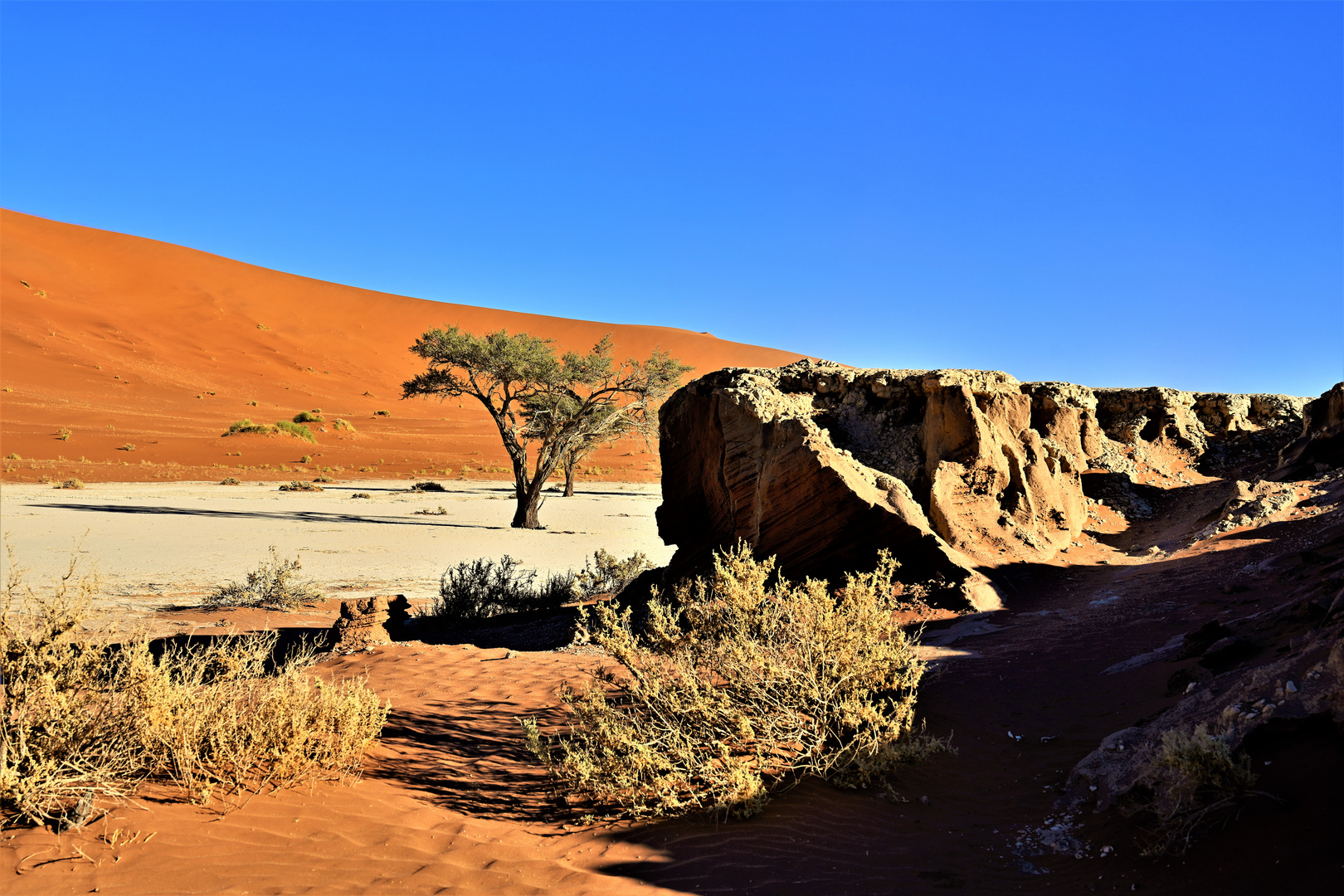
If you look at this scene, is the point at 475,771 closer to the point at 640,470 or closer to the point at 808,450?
the point at 808,450

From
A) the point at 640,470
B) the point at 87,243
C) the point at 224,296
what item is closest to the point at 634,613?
the point at 640,470

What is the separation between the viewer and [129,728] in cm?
456

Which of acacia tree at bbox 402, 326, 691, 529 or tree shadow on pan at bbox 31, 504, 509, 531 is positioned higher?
acacia tree at bbox 402, 326, 691, 529

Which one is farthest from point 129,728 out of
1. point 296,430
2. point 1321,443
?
point 296,430

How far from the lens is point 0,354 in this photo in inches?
1817

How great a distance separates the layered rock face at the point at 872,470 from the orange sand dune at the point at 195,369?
28930mm

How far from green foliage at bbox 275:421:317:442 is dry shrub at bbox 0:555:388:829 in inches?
1589

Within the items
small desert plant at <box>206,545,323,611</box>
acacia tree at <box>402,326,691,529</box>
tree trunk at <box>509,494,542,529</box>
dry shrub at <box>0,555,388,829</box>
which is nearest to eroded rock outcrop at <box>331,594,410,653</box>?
small desert plant at <box>206,545,323,611</box>

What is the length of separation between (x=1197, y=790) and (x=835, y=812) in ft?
5.49

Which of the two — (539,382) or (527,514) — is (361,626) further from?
(539,382)

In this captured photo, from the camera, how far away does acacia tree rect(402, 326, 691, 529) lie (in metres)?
23.8

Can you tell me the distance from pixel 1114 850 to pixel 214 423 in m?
47.9

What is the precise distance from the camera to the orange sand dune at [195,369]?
3666cm

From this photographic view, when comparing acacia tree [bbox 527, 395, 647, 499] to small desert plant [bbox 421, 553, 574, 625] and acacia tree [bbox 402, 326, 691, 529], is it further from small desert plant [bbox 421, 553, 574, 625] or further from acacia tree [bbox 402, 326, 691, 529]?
small desert plant [bbox 421, 553, 574, 625]
